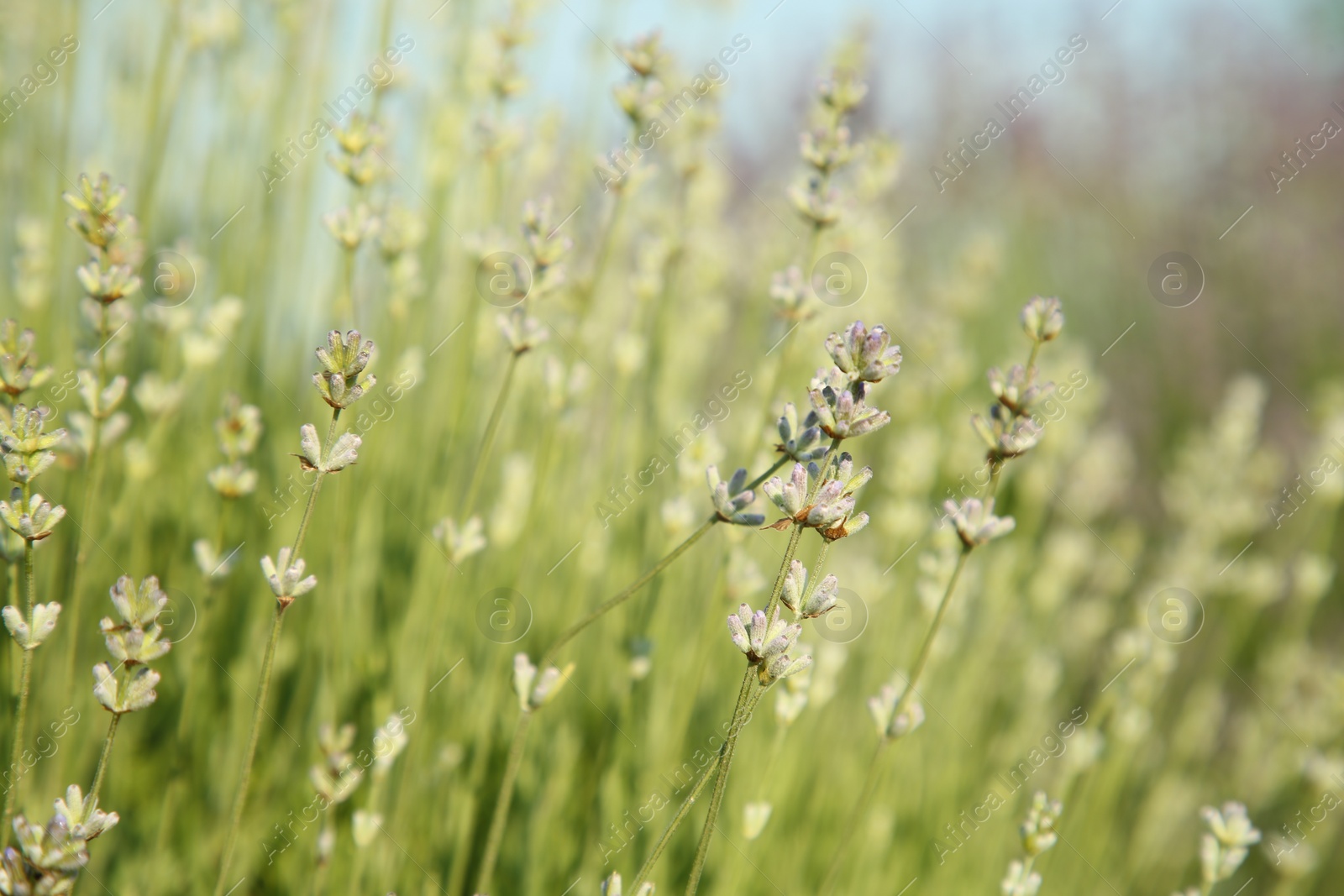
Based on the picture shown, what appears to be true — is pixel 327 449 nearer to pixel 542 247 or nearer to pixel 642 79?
pixel 542 247

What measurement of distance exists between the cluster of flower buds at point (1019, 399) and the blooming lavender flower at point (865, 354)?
22cm

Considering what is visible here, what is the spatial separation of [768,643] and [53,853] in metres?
0.78

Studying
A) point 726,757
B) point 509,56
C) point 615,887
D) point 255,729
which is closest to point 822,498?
point 726,757

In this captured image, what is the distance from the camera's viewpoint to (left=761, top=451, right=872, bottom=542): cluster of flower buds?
37.3 inches

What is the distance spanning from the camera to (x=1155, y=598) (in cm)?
316

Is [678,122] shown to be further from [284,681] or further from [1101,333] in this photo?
[1101,333]

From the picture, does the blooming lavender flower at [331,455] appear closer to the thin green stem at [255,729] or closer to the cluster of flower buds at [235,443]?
the thin green stem at [255,729]

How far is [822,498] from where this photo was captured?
96cm

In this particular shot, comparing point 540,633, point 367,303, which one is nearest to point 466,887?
point 540,633

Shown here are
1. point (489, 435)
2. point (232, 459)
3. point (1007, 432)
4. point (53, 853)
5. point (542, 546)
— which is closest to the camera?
point (53, 853)

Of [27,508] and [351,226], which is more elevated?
[351,226]

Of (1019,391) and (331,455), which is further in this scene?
(1019,391)

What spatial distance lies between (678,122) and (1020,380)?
1.57m

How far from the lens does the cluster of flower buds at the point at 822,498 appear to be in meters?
0.95
